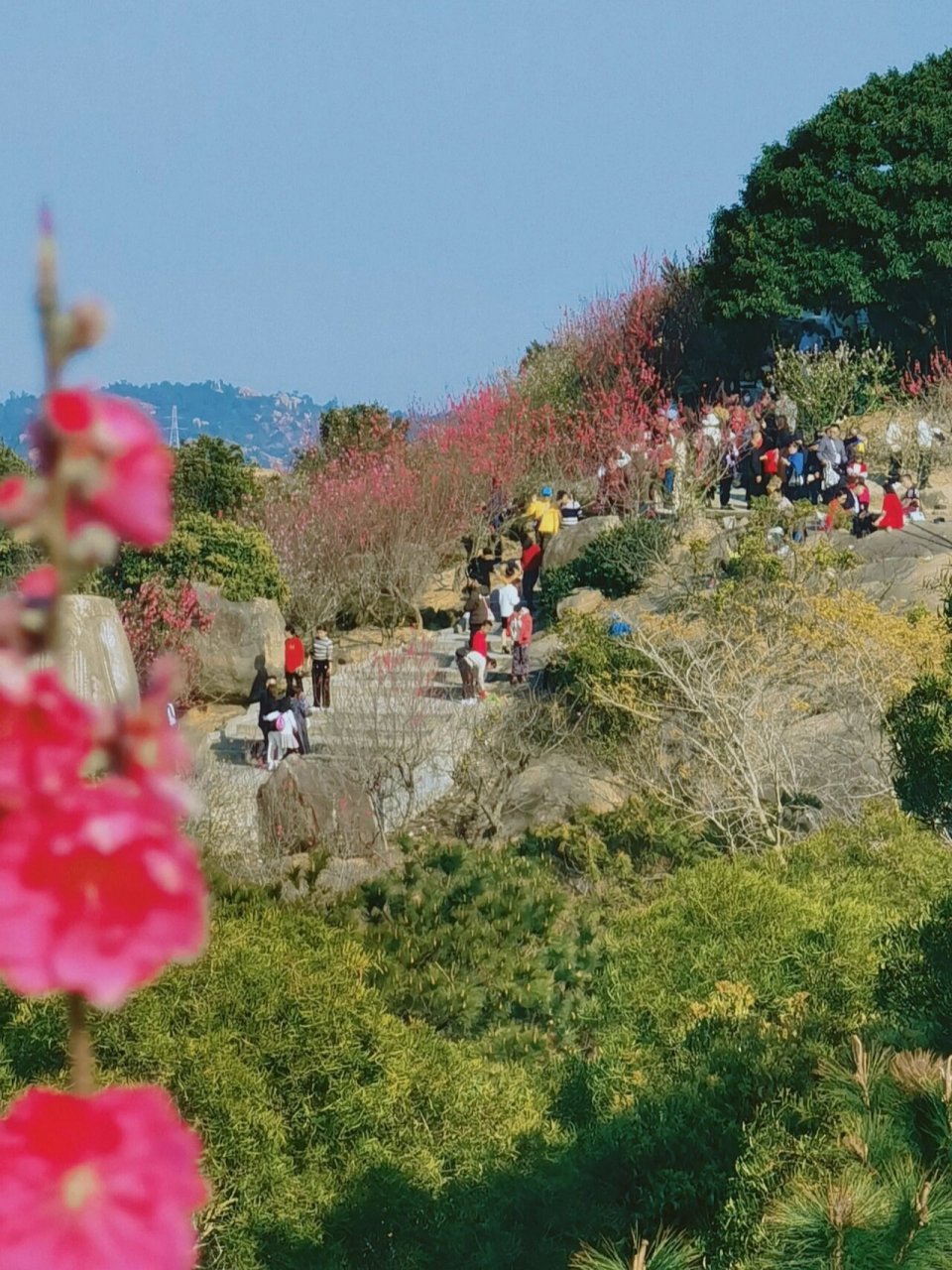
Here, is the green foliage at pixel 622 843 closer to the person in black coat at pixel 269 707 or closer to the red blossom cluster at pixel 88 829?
the person in black coat at pixel 269 707

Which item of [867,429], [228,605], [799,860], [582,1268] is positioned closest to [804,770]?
[799,860]

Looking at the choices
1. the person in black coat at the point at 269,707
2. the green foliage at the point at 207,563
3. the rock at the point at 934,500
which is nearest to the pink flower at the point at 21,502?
the person in black coat at the point at 269,707

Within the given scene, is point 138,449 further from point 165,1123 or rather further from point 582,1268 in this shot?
point 582,1268

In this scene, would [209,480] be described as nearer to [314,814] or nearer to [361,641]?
[361,641]

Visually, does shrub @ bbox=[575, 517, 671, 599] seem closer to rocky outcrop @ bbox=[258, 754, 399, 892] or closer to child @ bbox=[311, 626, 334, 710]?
child @ bbox=[311, 626, 334, 710]

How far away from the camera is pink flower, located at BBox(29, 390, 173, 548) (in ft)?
2.63

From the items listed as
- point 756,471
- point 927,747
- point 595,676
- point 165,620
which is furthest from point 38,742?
point 756,471

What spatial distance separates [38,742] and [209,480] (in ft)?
87.9

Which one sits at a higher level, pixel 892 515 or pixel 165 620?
pixel 892 515

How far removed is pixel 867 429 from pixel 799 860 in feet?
68.7

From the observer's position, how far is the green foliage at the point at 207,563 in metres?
22.4

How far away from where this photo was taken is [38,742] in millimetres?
819

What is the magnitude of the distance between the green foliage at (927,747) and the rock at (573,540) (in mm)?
17751

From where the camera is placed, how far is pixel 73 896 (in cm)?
83
